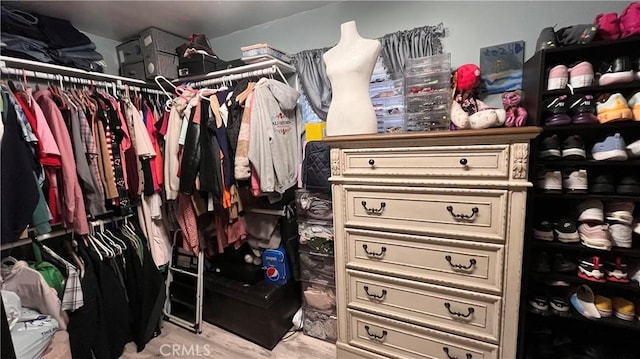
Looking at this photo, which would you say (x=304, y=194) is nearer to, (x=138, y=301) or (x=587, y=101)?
(x=138, y=301)

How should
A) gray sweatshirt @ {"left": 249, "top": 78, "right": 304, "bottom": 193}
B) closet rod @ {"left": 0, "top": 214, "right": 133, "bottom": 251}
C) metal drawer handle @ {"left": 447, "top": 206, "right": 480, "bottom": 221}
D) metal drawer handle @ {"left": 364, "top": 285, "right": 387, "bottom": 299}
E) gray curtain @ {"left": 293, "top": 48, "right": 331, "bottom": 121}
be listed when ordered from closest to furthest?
metal drawer handle @ {"left": 447, "top": 206, "right": 480, "bottom": 221}
metal drawer handle @ {"left": 364, "top": 285, "right": 387, "bottom": 299}
closet rod @ {"left": 0, "top": 214, "right": 133, "bottom": 251}
gray sweatshirt @ {"left": 249, "top": 78, "right": 304, "bottom": 193}
gray curtain @ {"left": 293, "top": 48, "right": 331, "bottom": 121}

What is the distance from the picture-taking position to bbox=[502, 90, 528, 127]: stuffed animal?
1.41 metres

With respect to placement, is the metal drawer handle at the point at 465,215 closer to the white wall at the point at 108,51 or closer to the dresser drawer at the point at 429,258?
the dresser drawer at the point at 429,258

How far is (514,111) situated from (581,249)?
2.40 feet

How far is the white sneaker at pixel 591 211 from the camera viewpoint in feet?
4.33

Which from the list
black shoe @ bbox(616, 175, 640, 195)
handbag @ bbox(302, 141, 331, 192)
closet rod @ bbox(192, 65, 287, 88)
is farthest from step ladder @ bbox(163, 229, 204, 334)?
black shoe @ bbox(616, 175, 640, 195)

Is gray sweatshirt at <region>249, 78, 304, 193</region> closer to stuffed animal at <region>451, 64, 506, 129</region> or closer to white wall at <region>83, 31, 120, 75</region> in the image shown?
stuffed animal at <region>451, 64, 506, 129</region>

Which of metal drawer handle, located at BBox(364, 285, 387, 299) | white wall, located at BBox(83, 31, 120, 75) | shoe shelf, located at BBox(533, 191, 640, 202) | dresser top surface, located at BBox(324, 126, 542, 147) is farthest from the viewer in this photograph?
white wall, located at BBox(83, 31, 120, 75)

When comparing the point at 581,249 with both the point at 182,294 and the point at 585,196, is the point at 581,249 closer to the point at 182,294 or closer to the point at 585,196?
the point at 585,196

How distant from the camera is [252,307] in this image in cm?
183

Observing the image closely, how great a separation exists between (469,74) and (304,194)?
3.79 feet

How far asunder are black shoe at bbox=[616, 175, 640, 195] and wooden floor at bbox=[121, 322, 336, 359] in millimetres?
1734

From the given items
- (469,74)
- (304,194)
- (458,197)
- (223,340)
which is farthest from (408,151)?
(223,340)

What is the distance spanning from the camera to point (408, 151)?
4.03 ft
